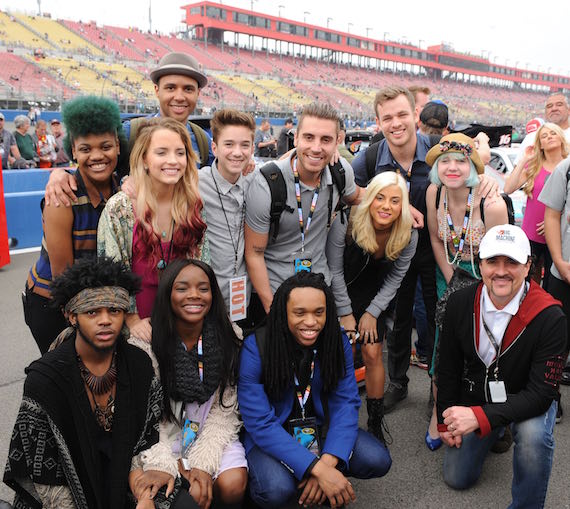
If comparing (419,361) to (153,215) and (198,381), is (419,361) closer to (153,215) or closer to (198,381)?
(198,381)

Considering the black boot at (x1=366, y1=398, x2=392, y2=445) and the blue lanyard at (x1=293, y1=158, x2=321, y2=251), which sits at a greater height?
the blue lanyard at (x1=293, y1=158, x2=321, y2=251)

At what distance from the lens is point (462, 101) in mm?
73625

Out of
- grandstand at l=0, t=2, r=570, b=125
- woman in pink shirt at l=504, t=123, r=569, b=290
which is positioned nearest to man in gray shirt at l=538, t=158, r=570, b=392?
woman in pink shirt at l=504, t=123, r=569, b=290

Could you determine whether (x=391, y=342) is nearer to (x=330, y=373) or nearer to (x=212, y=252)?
(x=330, y=373)

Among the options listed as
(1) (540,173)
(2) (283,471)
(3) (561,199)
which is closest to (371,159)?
(3) (561,199)

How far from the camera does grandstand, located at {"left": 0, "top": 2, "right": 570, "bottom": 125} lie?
3338 cm

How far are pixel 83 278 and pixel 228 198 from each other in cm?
115

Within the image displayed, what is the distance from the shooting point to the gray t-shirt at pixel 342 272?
10.9ft

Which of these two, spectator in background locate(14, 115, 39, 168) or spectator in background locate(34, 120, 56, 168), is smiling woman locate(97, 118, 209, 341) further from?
spectator in background locate(34, 120, 56, 168)

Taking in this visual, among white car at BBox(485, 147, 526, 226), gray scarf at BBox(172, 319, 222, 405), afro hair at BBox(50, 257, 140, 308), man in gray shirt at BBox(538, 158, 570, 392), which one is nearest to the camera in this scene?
afro hair at BBox(50, 257, 140, 308)

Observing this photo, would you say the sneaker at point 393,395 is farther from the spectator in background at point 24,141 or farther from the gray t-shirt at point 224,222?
the spectator in background at point 24,141

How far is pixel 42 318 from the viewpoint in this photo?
2.69 metres

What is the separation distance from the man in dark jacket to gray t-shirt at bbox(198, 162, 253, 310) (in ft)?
4.41

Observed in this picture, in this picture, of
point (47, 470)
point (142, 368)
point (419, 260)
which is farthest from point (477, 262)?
point (47, 470)
